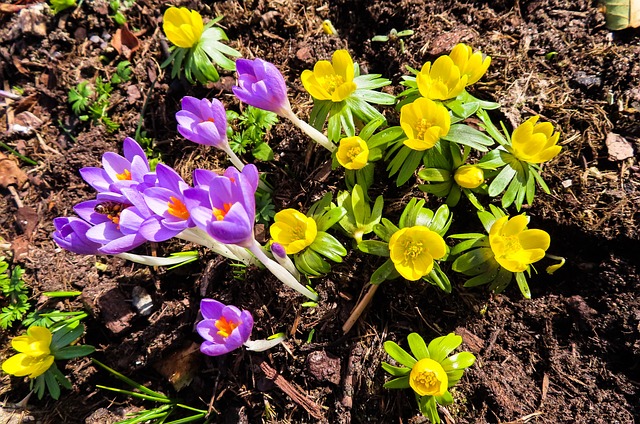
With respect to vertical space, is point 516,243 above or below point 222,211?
below

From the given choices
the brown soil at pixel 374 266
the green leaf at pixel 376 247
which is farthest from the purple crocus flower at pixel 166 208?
the green leaf at pixel 376 247

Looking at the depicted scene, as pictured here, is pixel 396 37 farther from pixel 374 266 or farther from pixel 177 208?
pixel 177 208

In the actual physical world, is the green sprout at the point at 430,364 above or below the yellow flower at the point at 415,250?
below

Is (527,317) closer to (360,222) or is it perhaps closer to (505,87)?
(360,222)

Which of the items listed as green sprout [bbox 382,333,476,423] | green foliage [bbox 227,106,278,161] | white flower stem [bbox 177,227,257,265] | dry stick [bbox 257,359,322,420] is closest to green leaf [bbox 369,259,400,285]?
green sprout [bbox 382,333,476,423]

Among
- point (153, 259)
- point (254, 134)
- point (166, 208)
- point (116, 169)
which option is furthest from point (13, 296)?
point (254, 134)

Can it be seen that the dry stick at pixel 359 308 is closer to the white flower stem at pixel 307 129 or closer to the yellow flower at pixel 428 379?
the yellow flower at pixel 428 379
